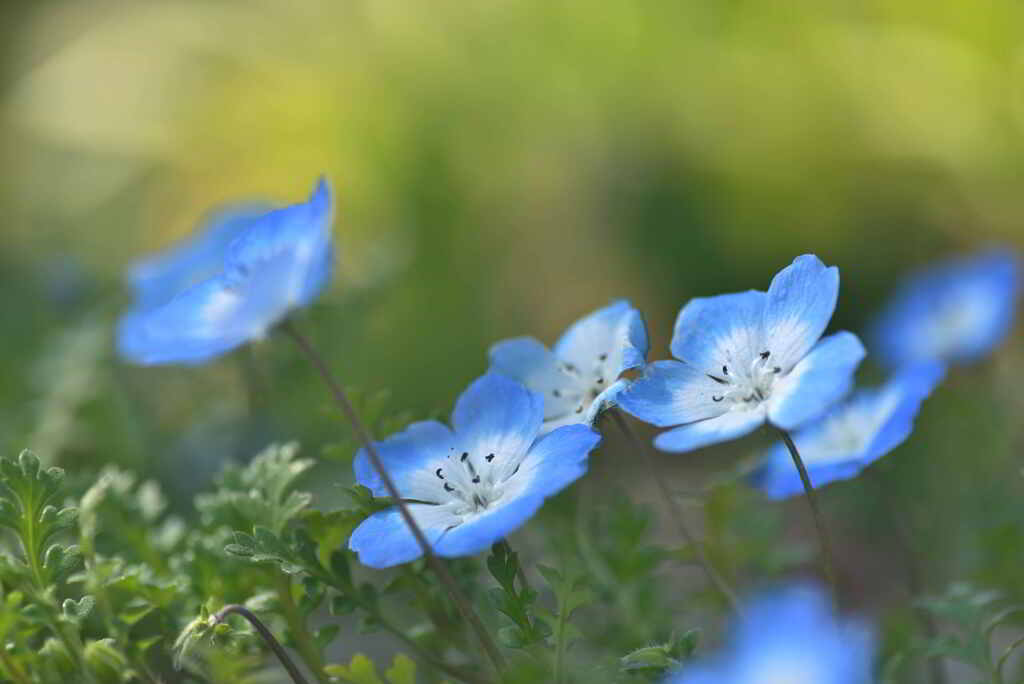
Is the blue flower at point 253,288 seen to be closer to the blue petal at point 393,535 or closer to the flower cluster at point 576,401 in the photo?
the flower cluster at point 576,401

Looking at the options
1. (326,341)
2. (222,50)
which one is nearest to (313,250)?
(326,341)

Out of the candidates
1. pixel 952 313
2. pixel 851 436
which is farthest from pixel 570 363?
pixel 952 313

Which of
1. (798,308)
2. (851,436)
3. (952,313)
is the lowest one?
(952,313)

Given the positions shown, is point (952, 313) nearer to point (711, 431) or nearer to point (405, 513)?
point (711, 431)

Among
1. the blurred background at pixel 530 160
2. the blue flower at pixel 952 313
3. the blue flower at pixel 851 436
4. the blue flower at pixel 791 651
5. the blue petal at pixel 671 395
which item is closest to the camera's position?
the blue flower at pixel 791 651

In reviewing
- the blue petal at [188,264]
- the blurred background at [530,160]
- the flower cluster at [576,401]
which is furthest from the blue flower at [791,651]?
the blurred background at [530,160]

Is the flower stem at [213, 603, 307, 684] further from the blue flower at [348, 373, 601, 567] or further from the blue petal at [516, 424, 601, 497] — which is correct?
the blue petal at [516, 424, 601, 497]

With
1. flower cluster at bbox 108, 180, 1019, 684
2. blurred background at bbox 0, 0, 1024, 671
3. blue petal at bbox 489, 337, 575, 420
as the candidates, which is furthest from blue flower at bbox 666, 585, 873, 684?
blurred background at bbox 0, 0, 1024, 671

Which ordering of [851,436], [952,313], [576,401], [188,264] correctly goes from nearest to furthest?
[576,401]
[851,436]
[188,264]
[952,313]
